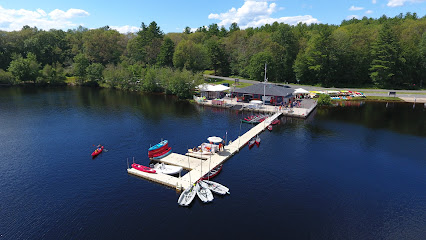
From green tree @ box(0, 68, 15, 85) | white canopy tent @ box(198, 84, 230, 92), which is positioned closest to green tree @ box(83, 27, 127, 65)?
green tree @ box(0, 68, 15, 85)

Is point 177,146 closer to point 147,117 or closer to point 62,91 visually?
point 147,117

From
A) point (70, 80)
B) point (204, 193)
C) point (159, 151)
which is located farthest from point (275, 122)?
point (70, 80)

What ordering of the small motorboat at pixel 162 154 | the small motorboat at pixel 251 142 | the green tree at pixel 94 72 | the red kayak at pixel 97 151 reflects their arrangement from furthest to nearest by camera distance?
the green tree at pixel 94 72 < the small motorboat at pixel 251 142 < the red kayak at pixel 97 151 < the small motorboat at pixel 162 154

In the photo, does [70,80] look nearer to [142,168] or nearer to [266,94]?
[266,94]

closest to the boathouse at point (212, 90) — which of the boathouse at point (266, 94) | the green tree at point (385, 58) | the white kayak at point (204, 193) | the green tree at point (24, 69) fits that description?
the boathouse at point (266, 94)

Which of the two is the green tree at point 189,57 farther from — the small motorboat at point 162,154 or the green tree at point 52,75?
the small motorboat at point 162,154

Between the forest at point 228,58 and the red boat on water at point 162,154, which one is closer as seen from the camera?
the red boat on water at point 162,154

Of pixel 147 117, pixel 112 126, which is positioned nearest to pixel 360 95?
pixel 147 117

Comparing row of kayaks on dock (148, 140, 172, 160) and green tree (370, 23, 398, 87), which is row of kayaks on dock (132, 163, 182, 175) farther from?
green tree (370, 23, 398, 87)
